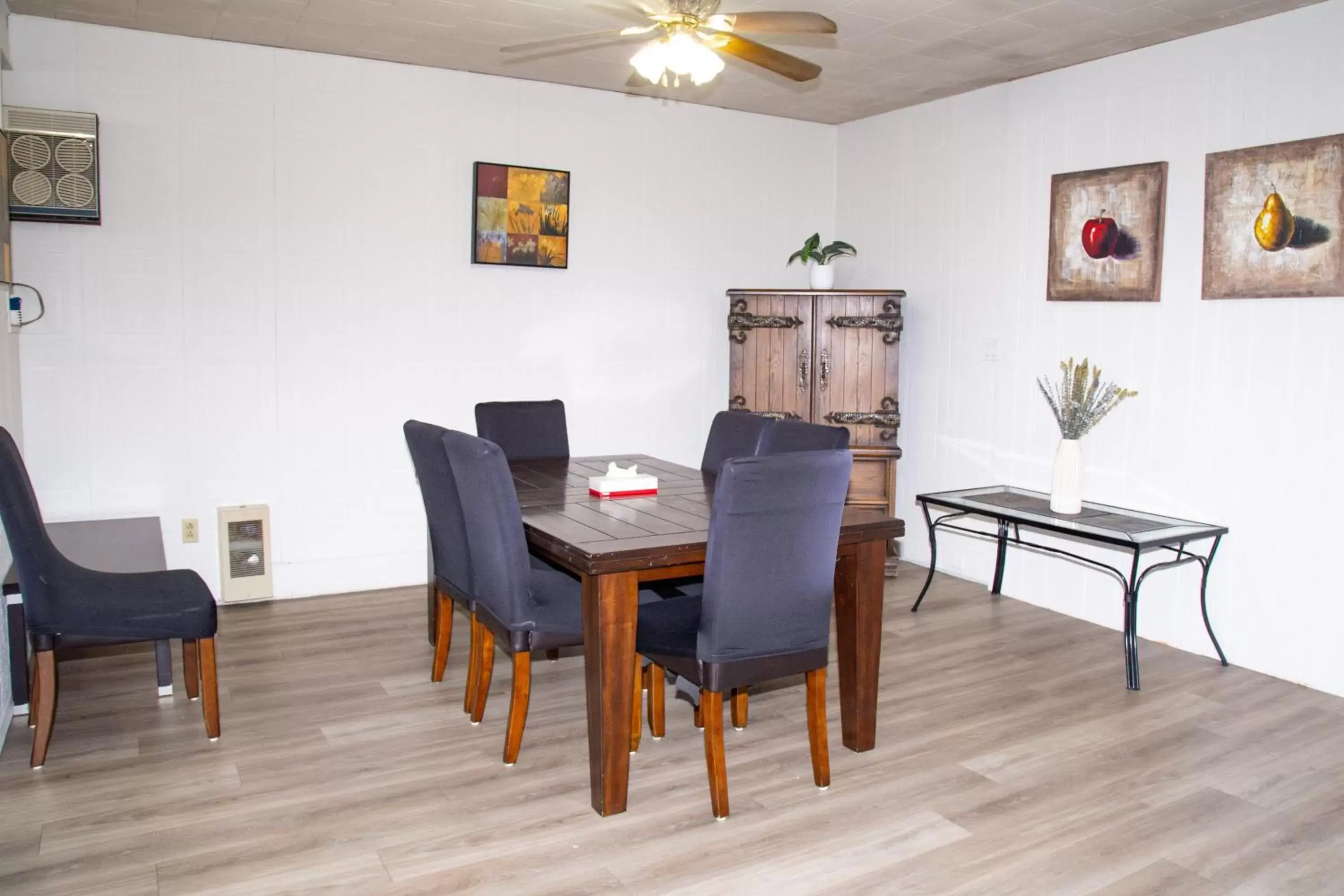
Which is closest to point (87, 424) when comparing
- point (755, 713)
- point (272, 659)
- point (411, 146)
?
point (272, 659)

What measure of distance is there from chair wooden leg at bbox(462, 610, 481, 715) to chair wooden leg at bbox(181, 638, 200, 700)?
2.98ft

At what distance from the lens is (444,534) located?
10.9 ft

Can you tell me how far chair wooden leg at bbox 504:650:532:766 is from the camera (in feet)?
9.59

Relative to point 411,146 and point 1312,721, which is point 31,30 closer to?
point 411,146

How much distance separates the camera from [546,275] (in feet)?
17.0

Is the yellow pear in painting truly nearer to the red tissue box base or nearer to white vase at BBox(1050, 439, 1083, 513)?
white vase at BBox(1050, 439, 1083, 513)

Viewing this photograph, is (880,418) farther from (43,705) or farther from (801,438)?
(43,705)

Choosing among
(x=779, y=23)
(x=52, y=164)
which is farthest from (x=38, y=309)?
(x=779, y=23)

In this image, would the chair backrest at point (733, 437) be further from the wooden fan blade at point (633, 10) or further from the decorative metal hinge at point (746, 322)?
the wooden fan blade at point (633, 10)

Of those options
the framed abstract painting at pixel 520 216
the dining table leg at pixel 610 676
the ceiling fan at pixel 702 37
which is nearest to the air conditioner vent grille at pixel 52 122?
the framed abstract painting at pixel 520 216

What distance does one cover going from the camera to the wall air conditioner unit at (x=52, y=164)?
396cm

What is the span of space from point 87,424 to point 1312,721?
4777 millimetres

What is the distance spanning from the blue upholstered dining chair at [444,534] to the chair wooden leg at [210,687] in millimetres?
739

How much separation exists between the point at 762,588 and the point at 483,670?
43.1 inches
